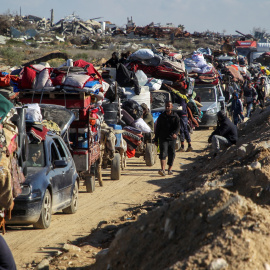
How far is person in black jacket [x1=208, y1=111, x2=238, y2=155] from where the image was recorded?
49.7 feet

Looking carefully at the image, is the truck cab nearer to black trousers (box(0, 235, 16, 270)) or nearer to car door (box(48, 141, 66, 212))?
car door (box(48, 141, 66, 212))

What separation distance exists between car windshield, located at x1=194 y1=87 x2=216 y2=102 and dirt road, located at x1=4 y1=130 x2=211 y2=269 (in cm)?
883

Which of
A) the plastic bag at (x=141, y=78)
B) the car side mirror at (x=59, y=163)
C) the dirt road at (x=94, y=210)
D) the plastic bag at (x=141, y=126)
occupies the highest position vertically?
the plastic bag at (x=141, y=78)

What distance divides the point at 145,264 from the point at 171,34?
278 feet

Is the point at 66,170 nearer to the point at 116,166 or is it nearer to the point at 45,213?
the point at 45,213

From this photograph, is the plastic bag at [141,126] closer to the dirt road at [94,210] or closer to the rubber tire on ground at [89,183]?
the dirt road at [94,210]

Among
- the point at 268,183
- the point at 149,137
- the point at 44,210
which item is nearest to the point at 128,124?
the point at 149,137

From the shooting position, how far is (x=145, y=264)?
5.49 m

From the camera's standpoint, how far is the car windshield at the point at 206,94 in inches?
1041

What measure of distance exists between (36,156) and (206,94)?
17525mm

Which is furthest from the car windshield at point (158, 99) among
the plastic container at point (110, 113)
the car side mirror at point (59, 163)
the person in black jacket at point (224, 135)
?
the car side mirror at point (59, 163)

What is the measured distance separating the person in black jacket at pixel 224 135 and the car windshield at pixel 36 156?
6427 millimetres

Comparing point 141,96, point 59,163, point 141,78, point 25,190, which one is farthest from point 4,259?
point 141,78

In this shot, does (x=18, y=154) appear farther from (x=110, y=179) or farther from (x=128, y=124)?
(x=128, y=124)
